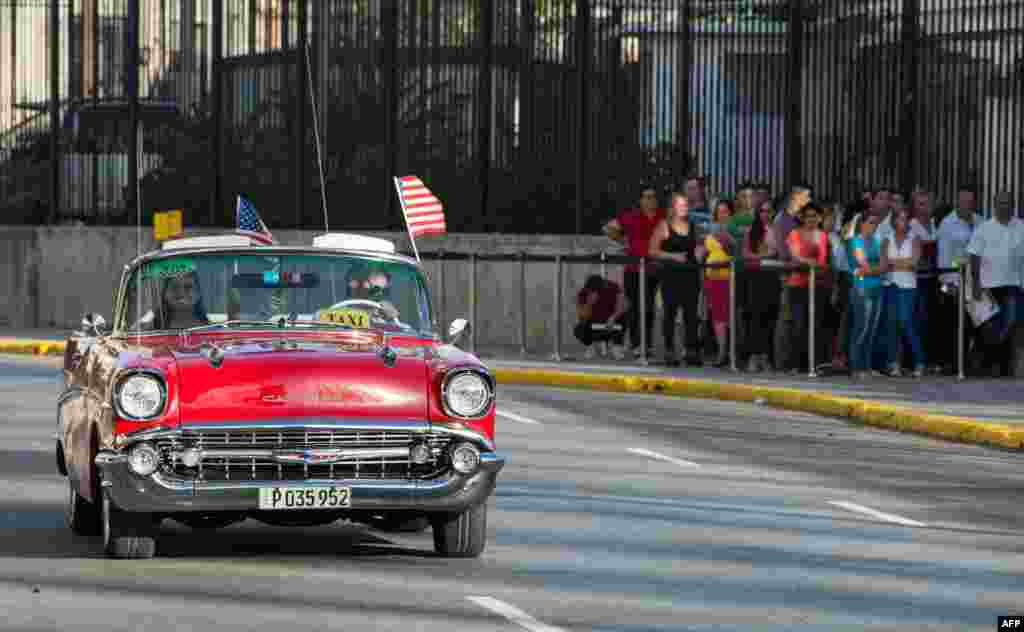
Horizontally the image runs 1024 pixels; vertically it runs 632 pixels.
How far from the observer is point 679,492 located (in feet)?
51.0

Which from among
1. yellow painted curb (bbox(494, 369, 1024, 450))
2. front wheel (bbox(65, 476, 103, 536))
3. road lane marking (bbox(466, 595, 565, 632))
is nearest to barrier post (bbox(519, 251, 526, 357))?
yellow painted curb (bbox(494, 369, 1024, 450))

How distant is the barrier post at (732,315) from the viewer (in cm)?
2694

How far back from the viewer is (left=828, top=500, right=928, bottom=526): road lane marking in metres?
14.1

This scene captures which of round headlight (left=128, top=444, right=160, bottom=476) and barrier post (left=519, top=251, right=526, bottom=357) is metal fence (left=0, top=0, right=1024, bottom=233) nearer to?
barrier post (left=519, top=251, right=526, bottom=357)

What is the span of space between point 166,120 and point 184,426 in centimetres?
2579

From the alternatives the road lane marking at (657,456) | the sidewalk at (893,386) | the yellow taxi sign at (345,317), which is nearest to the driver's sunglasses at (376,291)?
the yellow taxi sign at (345,317)

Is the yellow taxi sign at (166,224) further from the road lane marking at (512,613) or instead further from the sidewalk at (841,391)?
the road lane marking at (512,613)

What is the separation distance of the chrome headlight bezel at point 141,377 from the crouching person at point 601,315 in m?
18.2

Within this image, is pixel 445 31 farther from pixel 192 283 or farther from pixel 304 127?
pixel 192 283

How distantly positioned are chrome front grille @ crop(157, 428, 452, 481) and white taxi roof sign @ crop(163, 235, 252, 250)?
74.9 inches

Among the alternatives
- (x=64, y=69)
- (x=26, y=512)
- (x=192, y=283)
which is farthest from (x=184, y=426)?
(x=64, y=69)

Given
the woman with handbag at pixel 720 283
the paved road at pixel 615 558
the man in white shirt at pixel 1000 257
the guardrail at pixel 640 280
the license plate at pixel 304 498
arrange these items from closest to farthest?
the paved road at pixel 615 558 < the license plate at pixel 304 498 < the man in white shirt at pixel 1000 257 < the guardrail at pixel 640 280 < the woman with handbag at pixel 720 283

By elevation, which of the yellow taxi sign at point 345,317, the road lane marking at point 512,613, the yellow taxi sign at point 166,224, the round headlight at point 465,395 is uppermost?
the yellow taxi sign at point 166,224

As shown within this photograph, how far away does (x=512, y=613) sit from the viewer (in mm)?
10281
